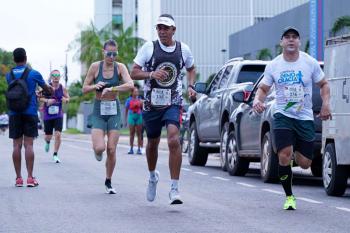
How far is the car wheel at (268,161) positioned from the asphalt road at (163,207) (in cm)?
24

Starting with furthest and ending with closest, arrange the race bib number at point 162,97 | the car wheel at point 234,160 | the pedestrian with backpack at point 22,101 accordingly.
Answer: the car wheel at point 234,160
the pedestrian with backpack at point 22,101
the race bib number at point 162,97

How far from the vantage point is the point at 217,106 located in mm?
20891

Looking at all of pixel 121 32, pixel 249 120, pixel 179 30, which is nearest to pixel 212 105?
pixel 249 120

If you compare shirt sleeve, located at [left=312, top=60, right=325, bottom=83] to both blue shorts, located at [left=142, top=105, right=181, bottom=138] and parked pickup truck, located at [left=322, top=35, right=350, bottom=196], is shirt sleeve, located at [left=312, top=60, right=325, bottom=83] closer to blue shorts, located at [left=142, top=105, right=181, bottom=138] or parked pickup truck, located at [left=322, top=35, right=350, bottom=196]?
blue shorts, located at [left=142, top=105, right=181, bottom=138]

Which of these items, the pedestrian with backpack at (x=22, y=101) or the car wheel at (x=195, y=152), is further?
the car wheel at (x=195, y=152)

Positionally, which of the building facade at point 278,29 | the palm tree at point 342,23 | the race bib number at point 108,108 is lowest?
the race bib number at point 108,108

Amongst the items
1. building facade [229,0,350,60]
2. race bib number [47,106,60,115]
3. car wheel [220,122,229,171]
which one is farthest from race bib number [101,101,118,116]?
building facade [229,0,350,60]

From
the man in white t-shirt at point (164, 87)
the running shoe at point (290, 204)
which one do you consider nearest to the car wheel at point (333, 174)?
the running shoe at point (290, 204)

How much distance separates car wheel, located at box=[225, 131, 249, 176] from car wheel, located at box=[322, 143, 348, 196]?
4.23m

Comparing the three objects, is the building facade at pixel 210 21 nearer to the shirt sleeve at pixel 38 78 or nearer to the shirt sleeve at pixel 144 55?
the shirt sleeve at pixel 38 78

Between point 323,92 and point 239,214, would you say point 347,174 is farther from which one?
point 239,214

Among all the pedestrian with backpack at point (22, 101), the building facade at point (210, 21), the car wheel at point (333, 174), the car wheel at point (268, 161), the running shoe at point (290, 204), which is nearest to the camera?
the running shoe at point (290, 204)

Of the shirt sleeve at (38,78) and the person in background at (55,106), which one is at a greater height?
the shirt sleeve at (38,78)

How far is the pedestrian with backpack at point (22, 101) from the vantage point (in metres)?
14.9
